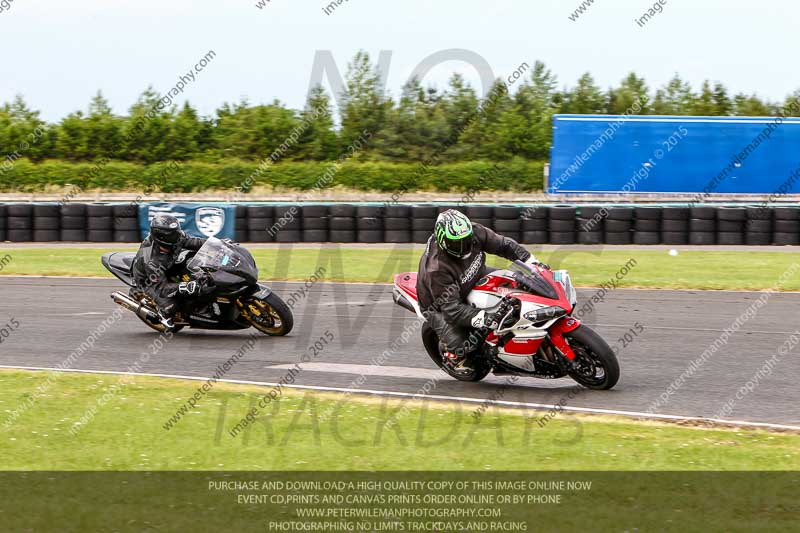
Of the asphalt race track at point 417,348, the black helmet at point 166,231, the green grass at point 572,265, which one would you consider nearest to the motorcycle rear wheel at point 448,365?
the asphalt race track at point 417,348

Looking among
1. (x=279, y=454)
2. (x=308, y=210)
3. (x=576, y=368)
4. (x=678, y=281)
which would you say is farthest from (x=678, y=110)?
(x=279, y=454)

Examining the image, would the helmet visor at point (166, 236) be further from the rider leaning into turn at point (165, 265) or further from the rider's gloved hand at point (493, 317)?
the rider's gloved hand at point (493, 317)

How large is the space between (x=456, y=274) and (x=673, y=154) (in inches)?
874

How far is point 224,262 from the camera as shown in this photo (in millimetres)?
11711

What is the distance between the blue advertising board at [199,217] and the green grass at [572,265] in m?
1.09

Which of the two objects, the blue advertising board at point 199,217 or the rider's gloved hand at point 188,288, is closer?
the rider's gloved hand at point 188,288

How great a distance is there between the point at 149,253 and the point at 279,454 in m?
5.88

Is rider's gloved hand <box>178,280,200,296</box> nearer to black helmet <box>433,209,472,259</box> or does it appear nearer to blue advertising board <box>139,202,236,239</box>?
black helmet <box>433,209,472,259</box>

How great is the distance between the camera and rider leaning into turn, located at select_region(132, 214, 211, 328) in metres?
12.0

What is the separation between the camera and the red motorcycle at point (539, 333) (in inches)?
339

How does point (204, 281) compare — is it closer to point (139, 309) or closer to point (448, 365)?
point (139, 309)

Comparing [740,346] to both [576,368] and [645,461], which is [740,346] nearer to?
[576,368]

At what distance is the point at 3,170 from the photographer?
40344mm
